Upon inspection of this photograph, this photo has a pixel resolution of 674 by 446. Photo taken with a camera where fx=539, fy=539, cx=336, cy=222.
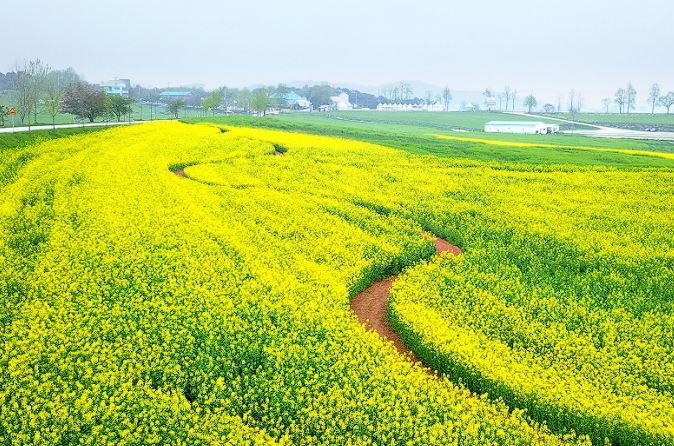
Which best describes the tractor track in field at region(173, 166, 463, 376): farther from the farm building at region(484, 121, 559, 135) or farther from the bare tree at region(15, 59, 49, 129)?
the farm building at region(484, 121, 559, 135)

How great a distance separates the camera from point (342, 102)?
189 m

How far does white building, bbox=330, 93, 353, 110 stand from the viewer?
601 ft

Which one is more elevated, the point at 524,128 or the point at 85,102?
the point at 524,128

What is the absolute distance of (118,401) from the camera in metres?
8.82

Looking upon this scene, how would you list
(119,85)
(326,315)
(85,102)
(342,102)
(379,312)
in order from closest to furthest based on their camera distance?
1. (326,315)
2. (379,312)
3. (85,102)
4. (119,85)
5. (342,102)

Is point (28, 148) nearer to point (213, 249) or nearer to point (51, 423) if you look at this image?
point (213, 249)

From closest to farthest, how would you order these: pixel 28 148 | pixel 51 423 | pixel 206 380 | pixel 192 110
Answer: pixel 51 423 → pixel 206 380 → pixel 28 148 → pixel 192 110

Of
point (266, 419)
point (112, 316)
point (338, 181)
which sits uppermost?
point (338, 181)

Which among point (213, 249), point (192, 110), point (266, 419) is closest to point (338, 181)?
point (213, 249)

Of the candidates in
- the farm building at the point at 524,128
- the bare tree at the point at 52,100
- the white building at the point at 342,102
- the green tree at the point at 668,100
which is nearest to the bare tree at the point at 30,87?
the bare tree at the point at 52,100

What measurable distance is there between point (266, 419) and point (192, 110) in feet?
453

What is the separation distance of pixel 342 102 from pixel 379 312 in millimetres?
180474

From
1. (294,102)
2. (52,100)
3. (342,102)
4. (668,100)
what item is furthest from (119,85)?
(668,100)

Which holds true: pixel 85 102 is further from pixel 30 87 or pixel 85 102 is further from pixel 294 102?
pixel 294 102
